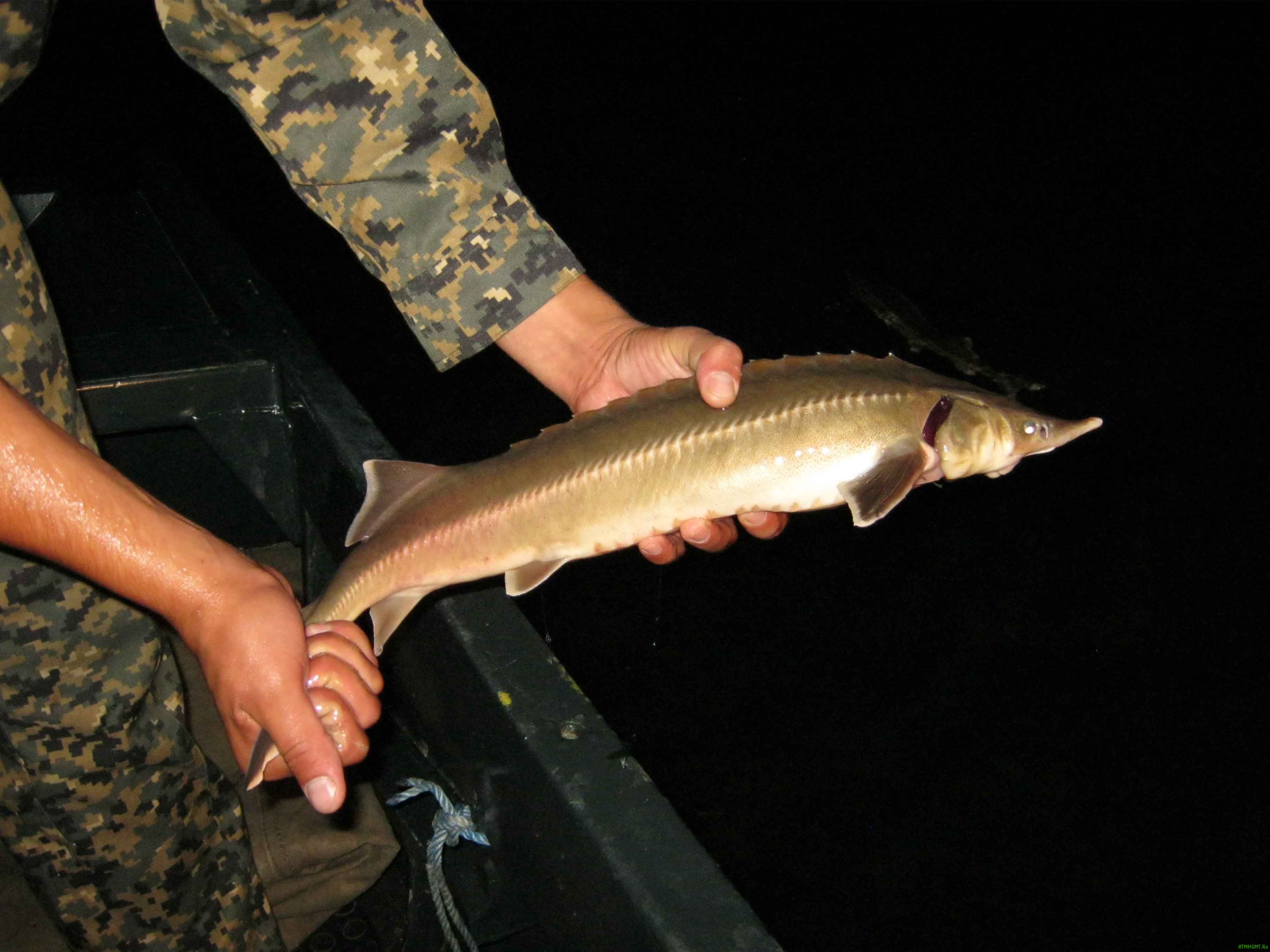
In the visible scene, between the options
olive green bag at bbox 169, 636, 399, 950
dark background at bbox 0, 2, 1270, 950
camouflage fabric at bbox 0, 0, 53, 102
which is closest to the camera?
camouflage fabric at bbox 0, 0, 53, 102

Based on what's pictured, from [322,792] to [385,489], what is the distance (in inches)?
29.8

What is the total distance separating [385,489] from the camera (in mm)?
1771

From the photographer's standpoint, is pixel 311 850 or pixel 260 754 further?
pixel 311 850

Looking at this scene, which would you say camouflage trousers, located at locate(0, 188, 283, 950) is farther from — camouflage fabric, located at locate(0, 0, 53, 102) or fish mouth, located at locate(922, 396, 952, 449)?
fish mouth, located at locate(922, 396, 952, 449)

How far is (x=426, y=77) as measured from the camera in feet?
5.93

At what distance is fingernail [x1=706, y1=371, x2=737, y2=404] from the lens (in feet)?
5.35

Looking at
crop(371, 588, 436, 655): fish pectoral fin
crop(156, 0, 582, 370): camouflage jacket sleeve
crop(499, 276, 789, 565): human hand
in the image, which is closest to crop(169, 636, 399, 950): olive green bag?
crop(371, 588, 436, 655): fish pectoral fin

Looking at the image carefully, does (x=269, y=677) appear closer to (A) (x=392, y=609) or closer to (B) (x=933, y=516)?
(A) (x=392, y=609)

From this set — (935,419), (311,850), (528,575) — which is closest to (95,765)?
(311,850)

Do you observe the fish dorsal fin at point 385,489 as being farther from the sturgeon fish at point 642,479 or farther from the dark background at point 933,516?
the dark background at point 933,516

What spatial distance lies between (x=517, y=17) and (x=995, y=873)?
50.5ft

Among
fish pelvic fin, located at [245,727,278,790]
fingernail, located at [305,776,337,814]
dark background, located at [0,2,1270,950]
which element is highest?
fingernail, located at [305,776,337,814]

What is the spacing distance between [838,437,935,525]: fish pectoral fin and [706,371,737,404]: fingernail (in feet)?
0.86

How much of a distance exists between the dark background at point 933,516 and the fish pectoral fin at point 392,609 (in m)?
1.82
